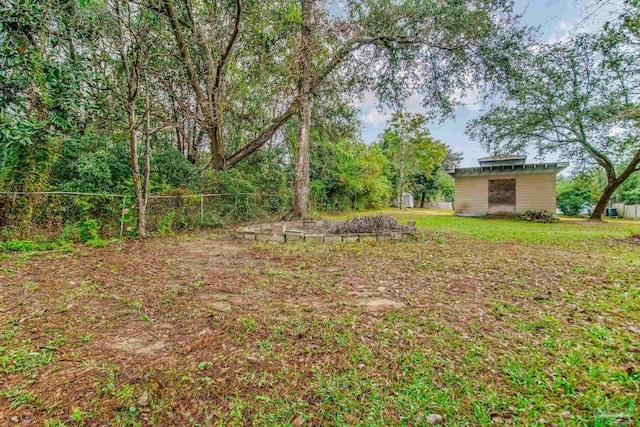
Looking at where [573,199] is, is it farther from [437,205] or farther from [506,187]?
[437,205]

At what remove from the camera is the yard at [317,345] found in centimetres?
148

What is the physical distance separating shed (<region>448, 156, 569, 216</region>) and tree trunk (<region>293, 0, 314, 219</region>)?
373 inches

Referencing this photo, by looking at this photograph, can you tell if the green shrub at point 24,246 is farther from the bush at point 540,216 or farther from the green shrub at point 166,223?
the bush at point 540,216

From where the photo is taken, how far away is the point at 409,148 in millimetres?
23609

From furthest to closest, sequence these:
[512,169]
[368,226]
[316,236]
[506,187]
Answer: [506,187] → [512,169] → [368,226] → [316,236]

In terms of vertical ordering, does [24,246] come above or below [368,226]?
below

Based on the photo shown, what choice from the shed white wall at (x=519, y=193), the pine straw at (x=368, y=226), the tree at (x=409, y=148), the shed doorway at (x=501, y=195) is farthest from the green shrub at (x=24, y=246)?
the tree at (x=409, y=148)

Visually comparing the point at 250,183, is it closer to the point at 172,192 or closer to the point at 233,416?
the point at 172,192

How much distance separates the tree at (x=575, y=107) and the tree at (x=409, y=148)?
8.38m

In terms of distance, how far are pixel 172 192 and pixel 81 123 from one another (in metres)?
2.46

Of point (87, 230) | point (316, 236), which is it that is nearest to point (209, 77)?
point (87, 230)

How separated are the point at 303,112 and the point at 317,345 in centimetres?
778

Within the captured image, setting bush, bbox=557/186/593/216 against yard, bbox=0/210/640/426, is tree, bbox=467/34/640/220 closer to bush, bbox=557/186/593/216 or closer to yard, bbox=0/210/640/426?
bush, bbox=557/186/593/216

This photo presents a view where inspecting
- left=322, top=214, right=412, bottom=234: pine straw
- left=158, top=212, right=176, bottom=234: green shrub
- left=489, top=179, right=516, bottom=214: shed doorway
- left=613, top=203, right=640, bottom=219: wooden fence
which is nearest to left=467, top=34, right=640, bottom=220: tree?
left=489, top=179, right=516, bottom=214: shed doorway
